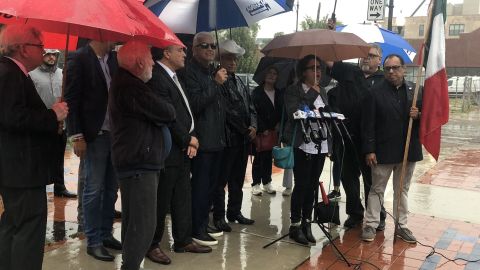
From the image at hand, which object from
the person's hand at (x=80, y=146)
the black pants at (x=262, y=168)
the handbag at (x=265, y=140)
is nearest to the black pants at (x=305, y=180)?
the handbag at (x=265, y=140)

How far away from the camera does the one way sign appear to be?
38.4 ft

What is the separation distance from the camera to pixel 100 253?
167 inches

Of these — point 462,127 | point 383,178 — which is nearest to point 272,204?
point 383,178

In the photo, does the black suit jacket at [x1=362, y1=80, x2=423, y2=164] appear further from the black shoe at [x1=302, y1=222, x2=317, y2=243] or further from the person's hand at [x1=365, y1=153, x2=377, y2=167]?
the black shoe at [x1=302, y1=222, x2=317, y2=243]

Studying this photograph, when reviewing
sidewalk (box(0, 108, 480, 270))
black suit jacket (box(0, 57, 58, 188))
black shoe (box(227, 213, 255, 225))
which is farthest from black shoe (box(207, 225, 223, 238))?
black suit jacket (box(0, 57, 58, 188))

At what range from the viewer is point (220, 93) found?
15.5 ft

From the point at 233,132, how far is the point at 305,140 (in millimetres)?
795

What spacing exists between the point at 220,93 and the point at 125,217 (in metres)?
1.66

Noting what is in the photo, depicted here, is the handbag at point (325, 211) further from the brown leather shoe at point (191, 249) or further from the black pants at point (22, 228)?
the black pants at point (22, 228)

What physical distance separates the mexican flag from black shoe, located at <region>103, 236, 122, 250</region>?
122 inches

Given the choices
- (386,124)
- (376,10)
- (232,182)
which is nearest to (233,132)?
(232,182)

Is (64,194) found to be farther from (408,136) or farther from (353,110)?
(408,136)

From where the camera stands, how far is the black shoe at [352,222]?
18.4ft

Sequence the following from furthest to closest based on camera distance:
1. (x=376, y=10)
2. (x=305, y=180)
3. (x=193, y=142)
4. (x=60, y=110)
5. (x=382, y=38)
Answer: (x=376, y=10), (x=382, y=38), (x=305, y=180), (x=193, y=142), (x=60, y=110)
